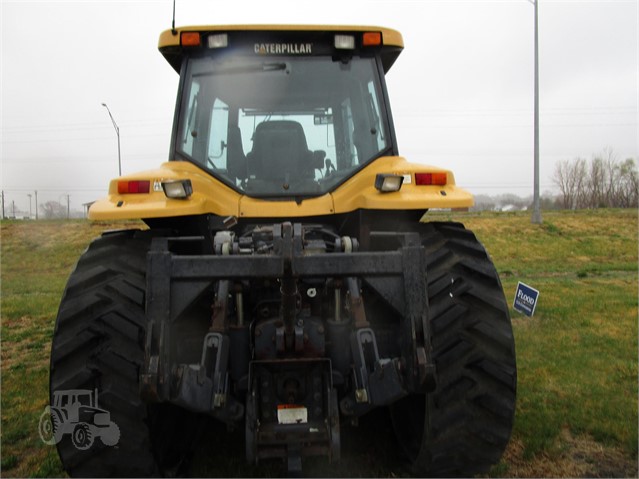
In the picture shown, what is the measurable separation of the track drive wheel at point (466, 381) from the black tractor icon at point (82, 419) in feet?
4.94

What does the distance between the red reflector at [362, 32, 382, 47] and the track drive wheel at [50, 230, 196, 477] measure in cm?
219

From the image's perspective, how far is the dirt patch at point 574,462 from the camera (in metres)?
3.21

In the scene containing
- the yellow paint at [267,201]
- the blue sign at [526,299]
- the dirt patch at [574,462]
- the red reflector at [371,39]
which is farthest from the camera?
the blue sign at [526,299]

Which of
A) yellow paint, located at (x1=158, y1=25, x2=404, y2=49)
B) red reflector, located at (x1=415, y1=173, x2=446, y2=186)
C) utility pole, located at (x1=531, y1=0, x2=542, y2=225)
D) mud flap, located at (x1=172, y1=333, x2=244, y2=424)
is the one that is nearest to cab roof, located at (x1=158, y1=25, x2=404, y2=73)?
yellow paint, located at (x1=158, y1=25, x2=404, y2=49)

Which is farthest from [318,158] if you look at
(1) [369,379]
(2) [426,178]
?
(1) [369,379]

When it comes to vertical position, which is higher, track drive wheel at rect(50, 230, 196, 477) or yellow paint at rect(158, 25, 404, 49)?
yellow paint at rect(158, 25, 404, 49)

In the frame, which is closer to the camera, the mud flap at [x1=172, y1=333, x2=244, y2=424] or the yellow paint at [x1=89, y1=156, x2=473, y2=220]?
the mud flap at [x1=172, y1=333, x2=244, y2=424]

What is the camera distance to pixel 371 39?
359 centimetres

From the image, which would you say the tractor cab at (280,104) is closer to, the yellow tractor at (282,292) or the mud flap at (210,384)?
the yellow tractor at (282,292)

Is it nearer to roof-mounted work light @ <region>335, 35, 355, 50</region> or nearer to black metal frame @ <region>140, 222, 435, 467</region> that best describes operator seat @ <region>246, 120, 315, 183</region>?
roof-mounted work light @ <region>335, 35, 355, 50</region>

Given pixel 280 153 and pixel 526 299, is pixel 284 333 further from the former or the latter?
pixel 526 299

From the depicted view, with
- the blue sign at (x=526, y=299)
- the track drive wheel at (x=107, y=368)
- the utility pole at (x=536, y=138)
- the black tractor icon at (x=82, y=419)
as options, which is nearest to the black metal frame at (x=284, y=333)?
the track drive wheel at (x=107, y=368)

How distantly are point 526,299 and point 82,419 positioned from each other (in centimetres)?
575

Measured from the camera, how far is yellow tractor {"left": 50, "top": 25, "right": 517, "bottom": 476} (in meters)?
2.30
